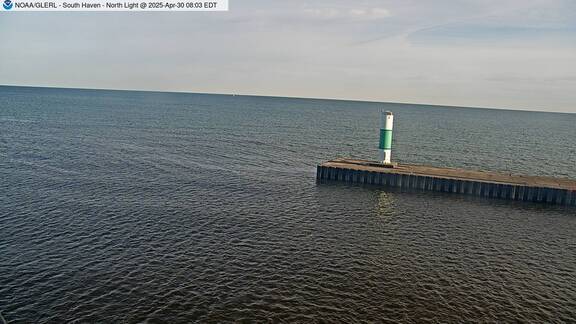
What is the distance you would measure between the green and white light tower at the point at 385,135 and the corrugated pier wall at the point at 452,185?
16.0 ft

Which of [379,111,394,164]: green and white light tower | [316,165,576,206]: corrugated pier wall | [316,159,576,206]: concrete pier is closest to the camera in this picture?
[316,165,576,206]: corrugated pier wall

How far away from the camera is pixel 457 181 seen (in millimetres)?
56656

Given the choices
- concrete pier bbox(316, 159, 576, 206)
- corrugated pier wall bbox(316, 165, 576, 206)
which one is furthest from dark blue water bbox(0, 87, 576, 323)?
concrete pier bbox(316, 159, 576, 206)

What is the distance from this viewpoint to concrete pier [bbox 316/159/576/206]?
53.6 m

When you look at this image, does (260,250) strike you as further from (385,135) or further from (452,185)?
(385,135)

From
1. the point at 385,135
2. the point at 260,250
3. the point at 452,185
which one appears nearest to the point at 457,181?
the point at 452,185

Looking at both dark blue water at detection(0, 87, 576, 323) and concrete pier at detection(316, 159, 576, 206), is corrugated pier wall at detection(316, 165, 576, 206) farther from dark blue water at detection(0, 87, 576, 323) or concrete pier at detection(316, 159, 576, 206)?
dark blue water at detection(0, 87, 576, 323)

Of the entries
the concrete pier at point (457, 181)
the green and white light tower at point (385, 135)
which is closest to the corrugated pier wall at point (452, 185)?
the concrete pier at point (457, 181)

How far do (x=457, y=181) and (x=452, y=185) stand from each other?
88 cm

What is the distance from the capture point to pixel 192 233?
4003cm

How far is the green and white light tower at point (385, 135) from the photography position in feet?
210

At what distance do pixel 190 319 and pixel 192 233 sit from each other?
14.5 m

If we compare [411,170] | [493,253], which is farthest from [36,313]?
[411,170]

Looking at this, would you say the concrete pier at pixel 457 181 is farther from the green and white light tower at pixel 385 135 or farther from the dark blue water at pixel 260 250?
the dark blue water at pixel 260 250
